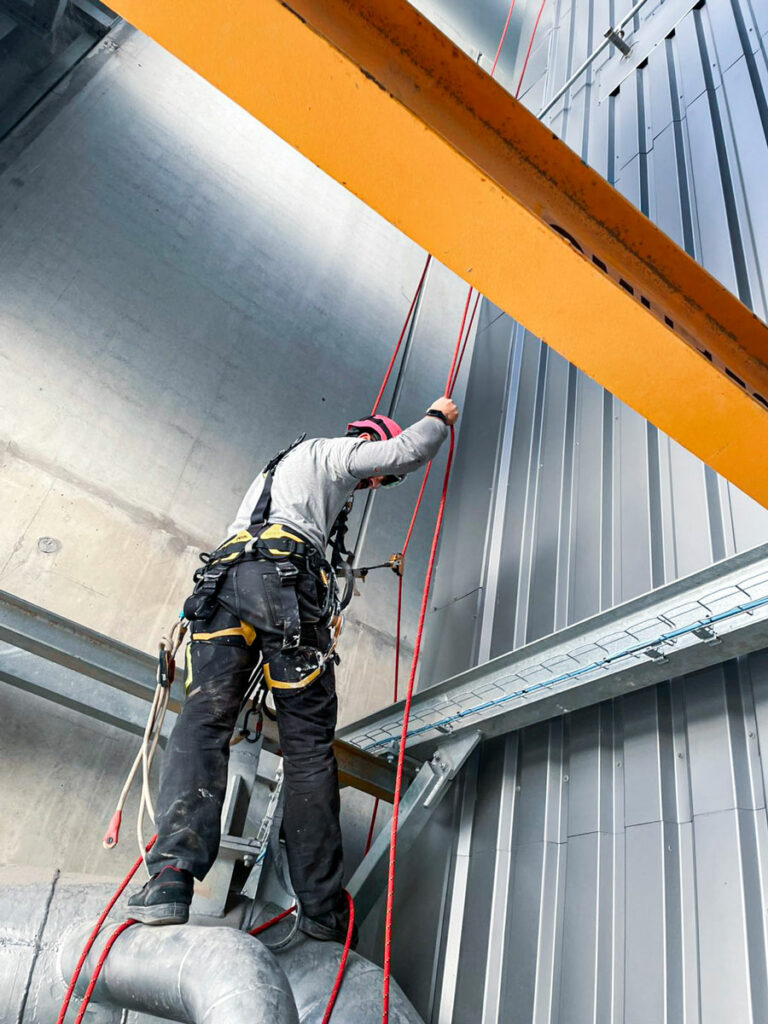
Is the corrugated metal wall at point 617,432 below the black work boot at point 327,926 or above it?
above

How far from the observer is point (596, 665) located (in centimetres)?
320

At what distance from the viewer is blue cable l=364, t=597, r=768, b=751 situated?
2.75 m

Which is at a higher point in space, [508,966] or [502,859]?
[502,859]

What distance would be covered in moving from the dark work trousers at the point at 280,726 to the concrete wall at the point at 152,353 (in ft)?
5.11

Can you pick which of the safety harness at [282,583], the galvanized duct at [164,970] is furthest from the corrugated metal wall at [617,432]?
the galvanized duct at [164,970]

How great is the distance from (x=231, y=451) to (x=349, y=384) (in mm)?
1405

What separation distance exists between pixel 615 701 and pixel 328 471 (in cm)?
163

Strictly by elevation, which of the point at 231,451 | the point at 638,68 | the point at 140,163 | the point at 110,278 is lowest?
the point at 231,451

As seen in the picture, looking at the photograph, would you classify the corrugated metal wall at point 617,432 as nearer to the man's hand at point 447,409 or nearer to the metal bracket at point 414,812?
the metal bracket at point 414,812

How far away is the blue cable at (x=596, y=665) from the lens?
2748mm

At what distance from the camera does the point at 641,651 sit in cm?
303

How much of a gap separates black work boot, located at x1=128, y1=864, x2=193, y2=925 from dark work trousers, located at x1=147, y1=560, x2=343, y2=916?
9 centimetres

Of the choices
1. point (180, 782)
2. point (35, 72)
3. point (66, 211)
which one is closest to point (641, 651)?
point (180, 782)

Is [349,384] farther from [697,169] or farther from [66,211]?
[697,169]
